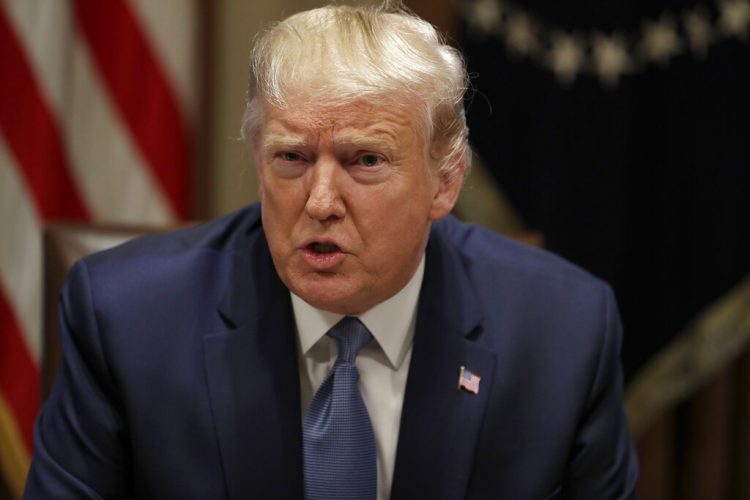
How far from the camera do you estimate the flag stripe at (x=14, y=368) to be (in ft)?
9.29

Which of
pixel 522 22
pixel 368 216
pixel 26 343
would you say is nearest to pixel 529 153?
pixel 522 22

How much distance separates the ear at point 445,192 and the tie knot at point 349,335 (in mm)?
230

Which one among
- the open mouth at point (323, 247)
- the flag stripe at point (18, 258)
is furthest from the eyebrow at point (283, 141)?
the flag stripe at point (18, 258)

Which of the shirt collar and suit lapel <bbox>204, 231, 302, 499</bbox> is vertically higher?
the shirt collar

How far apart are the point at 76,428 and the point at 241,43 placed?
174cm

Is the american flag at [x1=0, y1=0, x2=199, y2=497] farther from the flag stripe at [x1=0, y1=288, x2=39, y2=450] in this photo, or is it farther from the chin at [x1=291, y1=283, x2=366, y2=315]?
the chin at [x1=291, y1=283, x2=366, y2=315]

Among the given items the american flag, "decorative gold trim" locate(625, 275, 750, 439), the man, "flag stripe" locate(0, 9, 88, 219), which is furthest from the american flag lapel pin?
"flag stripe" locate(0, 9, 88, 219)

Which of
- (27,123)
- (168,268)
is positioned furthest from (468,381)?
(27,123)

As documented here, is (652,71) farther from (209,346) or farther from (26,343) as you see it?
(26,343)

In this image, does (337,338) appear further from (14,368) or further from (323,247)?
(14,368)

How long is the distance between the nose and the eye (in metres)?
0.04

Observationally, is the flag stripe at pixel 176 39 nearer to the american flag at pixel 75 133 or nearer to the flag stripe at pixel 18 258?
the american flag at pixel 75 133

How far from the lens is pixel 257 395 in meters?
1.65

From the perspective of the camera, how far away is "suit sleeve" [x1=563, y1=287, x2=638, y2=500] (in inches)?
69.7
